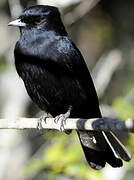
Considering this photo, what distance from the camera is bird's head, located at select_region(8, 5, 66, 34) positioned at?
516cm

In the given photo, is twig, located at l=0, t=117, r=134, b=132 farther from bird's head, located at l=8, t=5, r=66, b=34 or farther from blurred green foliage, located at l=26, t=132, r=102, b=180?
bird's head, located at l=8, t=5, r=66, b=34

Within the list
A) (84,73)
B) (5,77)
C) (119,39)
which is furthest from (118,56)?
(84,73)

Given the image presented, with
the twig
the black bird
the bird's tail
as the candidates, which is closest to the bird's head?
the black bird

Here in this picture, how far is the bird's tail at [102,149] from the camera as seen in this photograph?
464 cm

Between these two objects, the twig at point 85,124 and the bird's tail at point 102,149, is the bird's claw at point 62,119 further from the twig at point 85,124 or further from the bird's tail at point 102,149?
the bird's tail at point 102,149

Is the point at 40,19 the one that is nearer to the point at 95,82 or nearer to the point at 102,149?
the point at 102,149

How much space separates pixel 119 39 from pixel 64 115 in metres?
3.75

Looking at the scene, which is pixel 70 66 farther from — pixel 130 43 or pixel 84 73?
pixel 130 43

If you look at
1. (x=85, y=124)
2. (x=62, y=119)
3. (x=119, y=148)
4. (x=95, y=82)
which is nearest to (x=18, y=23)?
(x=62, y=119)

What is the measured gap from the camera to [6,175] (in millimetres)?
7574

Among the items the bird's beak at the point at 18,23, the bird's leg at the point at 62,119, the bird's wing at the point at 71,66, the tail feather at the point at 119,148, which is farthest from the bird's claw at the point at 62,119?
the bird's beak at the point at 18,23

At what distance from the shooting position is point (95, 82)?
6918 millimetres

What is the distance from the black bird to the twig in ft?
0.99

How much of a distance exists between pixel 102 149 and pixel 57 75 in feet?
2.89
